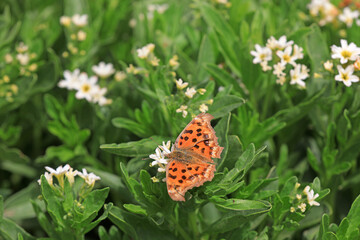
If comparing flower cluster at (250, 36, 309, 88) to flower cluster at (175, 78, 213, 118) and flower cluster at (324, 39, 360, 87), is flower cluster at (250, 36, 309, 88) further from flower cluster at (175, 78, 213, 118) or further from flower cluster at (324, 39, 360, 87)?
flower cluster at (175, 78, 213, 118)

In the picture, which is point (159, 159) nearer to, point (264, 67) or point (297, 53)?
point (264, 67)

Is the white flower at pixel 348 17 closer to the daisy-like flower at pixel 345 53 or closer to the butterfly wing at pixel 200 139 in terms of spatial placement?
the daisy-like flower at pixel 345 53

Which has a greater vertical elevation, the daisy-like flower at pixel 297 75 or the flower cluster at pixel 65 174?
the daisy-like flower at pixel 297 75

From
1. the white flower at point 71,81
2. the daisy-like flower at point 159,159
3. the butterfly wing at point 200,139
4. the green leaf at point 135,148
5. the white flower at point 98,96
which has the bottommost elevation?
the white flower at point 98,96

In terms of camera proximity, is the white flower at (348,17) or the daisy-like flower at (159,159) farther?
the white flower at (348,17)

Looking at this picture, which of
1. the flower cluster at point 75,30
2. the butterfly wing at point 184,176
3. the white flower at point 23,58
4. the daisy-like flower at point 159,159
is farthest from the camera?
the flower cluster at point 75,30

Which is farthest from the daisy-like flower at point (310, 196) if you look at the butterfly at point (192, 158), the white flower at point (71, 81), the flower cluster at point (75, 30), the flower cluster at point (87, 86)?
the flower cluster at point (75, 30)

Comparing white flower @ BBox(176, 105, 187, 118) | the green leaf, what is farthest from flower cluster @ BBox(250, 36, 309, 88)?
the green leaf
